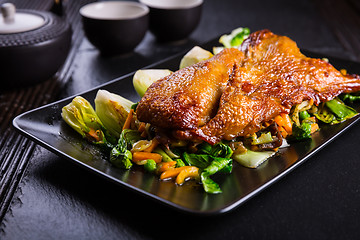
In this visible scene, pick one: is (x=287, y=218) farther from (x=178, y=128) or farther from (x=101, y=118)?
(x=101, y=118)

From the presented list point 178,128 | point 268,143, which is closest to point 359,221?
point 268,143

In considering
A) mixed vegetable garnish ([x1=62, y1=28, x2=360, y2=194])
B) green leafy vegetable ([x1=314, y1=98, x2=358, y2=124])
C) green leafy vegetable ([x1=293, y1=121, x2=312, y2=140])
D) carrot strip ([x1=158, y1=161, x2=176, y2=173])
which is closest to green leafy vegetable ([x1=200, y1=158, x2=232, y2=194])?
mixed vegetable garnish ([x1=62, y1=28, x2=360, y2=194])

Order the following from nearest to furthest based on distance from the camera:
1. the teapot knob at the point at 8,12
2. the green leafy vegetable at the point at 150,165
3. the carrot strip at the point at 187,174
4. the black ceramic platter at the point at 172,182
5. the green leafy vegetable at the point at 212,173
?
the black ceramic platter at the point at 172,182, the green leafy vegetable at the point at 212,173, the carrot strip at the point at 187,174, the green leafy vegetable at the point at 150,165, the teapot knob at the point at 8,12

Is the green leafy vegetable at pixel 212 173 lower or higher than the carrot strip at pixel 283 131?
lower

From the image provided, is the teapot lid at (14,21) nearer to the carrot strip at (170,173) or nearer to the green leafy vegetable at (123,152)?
the green leafy vegetable at (123,152)

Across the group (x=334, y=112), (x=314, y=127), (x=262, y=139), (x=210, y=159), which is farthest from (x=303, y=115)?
(x=210, y=159)

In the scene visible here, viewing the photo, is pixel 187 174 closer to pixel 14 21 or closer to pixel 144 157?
pixel 144 157

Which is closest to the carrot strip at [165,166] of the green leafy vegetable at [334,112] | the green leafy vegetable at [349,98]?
the green leafy vegetable at [334,112]

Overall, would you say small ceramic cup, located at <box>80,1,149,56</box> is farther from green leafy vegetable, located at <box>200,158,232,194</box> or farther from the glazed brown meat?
green leafy vegetable, located at <box>200,158,232,194</box>
